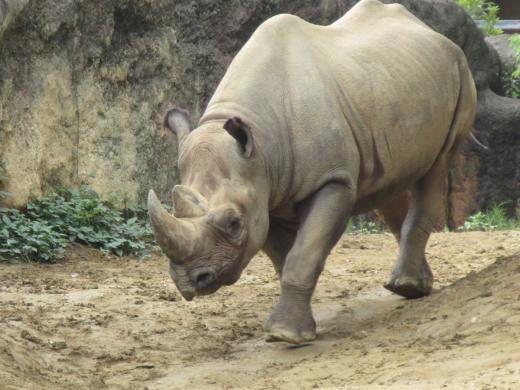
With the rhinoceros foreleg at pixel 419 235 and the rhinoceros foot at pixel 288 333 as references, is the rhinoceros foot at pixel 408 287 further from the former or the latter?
the rhinoceros foot at pixel 288 333

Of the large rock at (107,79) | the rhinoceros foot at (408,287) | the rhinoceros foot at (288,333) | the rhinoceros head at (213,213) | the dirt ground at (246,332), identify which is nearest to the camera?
the dirt ground at (246,332)

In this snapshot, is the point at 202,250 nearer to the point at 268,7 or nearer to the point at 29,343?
the point at 29,343

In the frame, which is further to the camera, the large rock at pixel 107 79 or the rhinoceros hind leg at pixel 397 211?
the large rock at pixel 107 79

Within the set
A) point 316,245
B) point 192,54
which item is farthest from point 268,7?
point 316,245

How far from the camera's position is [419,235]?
318 inches

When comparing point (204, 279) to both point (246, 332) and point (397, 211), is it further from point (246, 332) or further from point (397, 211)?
point (397, 211)

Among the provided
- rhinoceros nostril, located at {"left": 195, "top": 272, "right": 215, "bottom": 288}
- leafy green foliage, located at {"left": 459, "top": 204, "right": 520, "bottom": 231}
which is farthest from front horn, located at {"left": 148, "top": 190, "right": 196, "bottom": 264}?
leafy green foliage, located at {"left": 459, "top": 204, "right": 520, "bottom": 231}

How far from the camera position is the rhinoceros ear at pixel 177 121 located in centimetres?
695

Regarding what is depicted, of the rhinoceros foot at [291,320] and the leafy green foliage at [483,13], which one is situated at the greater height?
the rhinoceros foot at [291,320]

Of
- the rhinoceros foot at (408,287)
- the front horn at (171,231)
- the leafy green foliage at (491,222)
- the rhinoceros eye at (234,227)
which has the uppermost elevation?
the front horn at (171,231)

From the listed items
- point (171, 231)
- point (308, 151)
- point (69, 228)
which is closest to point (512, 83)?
point (69, 228)

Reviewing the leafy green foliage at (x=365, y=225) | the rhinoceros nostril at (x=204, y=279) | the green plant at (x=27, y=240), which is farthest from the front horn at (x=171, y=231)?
the leafy green foliage at (x=365, y=225)

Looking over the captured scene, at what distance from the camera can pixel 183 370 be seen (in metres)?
6.43

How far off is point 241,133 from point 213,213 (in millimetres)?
504
